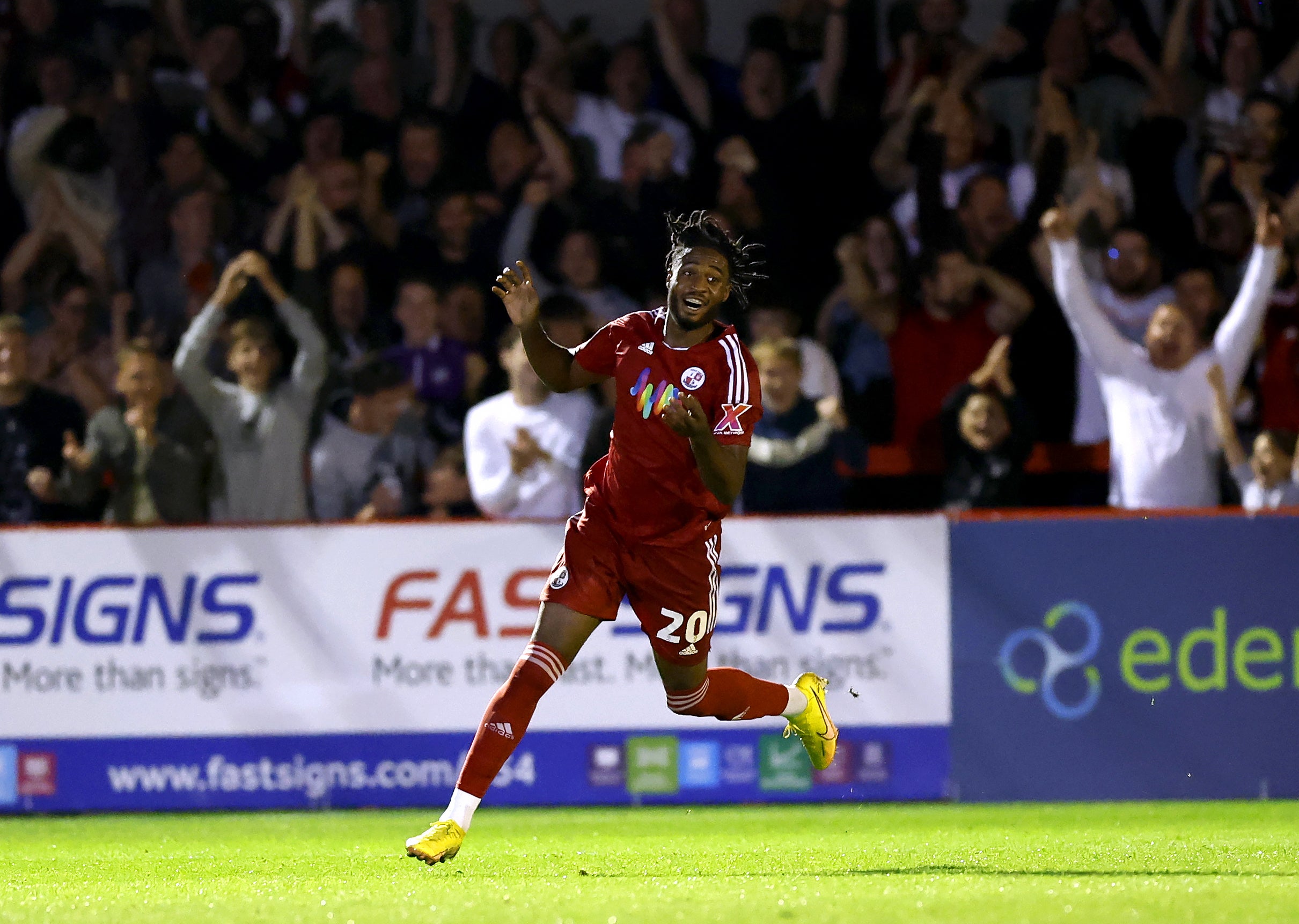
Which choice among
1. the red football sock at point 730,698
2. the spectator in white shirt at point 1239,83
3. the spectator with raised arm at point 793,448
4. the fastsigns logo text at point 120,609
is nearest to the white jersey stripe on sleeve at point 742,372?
the red football sock at point 730,698

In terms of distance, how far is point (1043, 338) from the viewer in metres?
11.6

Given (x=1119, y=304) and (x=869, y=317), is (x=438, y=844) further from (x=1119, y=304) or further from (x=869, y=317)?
(x=1119, y=304)

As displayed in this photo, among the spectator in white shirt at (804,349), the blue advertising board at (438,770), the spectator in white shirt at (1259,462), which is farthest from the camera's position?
the spectator in white shirt at (804,349)

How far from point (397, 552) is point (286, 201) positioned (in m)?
3.48

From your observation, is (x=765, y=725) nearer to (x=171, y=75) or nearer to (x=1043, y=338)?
(x=1043, y=338)

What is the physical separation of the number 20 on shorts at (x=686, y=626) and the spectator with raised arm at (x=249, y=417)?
4159 mm

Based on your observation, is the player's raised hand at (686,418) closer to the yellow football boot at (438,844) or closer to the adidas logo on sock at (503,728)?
the adidas logo on sock at (503,728)

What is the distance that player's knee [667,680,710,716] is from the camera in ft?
24.1

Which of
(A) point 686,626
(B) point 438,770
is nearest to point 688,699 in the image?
(A) point 686,626

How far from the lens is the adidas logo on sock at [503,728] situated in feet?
22.1

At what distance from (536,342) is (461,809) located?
168 cm

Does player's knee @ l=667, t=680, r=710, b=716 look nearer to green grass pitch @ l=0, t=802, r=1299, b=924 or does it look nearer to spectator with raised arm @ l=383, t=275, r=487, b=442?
green grass pitch @ l=0, t=802, r=1299, b=924

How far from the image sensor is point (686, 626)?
7.10 meters

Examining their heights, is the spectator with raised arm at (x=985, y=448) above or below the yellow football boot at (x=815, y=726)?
above
